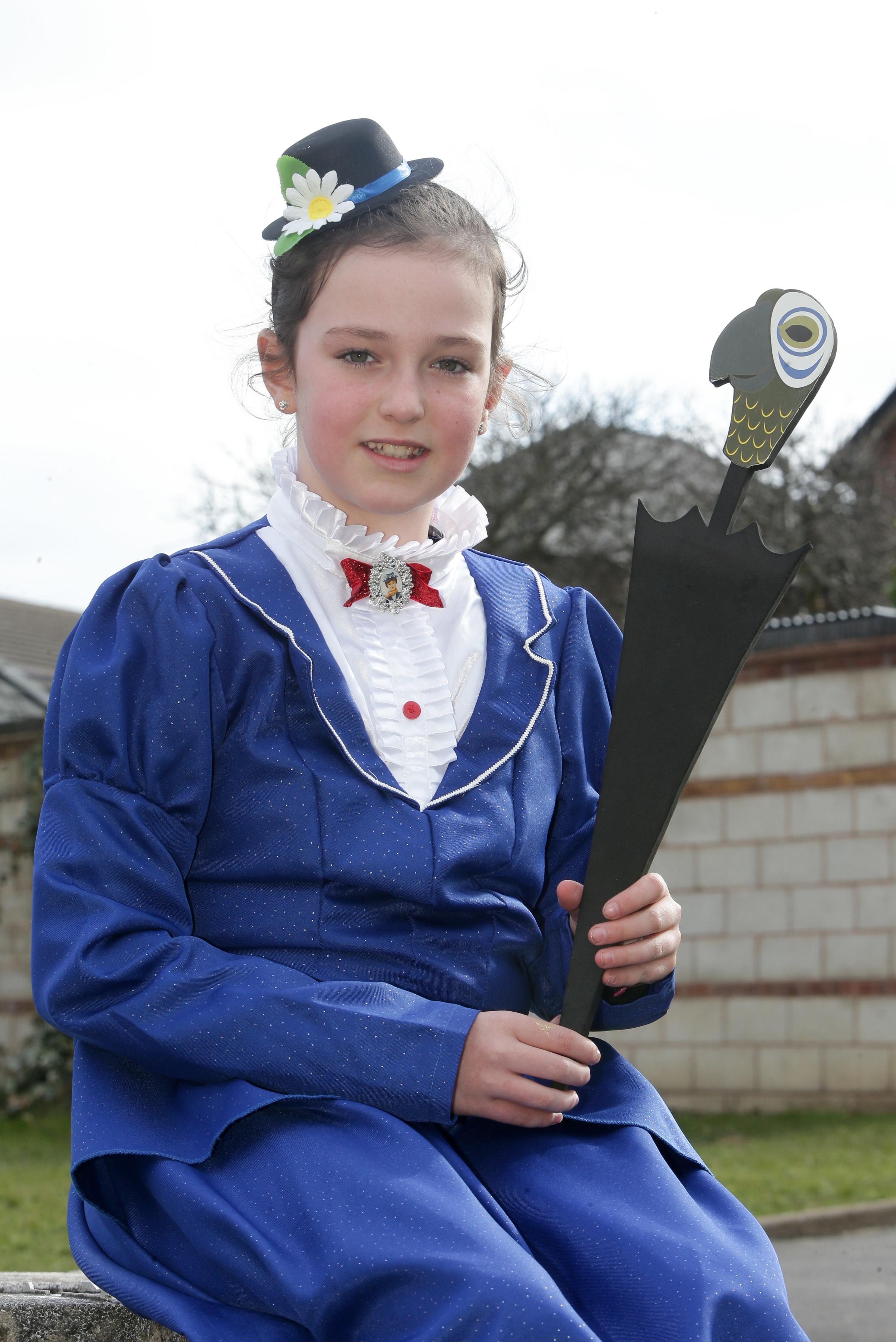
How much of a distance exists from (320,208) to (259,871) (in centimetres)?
83

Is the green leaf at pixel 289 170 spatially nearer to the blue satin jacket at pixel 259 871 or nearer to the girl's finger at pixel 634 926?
the blue satin jacket at pixel 259 871

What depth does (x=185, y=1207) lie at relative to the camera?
143 centimetres

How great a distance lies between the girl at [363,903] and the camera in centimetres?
139

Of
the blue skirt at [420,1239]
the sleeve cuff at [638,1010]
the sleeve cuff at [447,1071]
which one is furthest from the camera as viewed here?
the sleeve cuff at [638,1010]

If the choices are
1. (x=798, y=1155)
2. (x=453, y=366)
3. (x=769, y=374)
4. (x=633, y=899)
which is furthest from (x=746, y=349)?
(x=798, y=1155)

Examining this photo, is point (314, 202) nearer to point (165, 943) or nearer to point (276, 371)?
point (276, 371)

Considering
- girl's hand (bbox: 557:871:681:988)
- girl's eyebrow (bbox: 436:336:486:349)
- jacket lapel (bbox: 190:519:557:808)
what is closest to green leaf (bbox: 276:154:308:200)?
girl's eyebrow (bbox: 436:336:486:349)

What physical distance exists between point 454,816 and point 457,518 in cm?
48

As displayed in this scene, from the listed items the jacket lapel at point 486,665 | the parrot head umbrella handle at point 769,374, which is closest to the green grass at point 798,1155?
the jacket lapel at point 486,665

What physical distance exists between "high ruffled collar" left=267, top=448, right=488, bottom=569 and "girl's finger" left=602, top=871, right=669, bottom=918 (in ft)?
1.61

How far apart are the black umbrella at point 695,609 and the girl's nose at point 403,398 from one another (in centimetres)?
33

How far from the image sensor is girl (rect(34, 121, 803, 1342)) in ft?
4.57

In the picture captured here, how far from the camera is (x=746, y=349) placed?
155 cm

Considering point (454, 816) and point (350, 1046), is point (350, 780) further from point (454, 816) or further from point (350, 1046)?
point (350, 1046)
